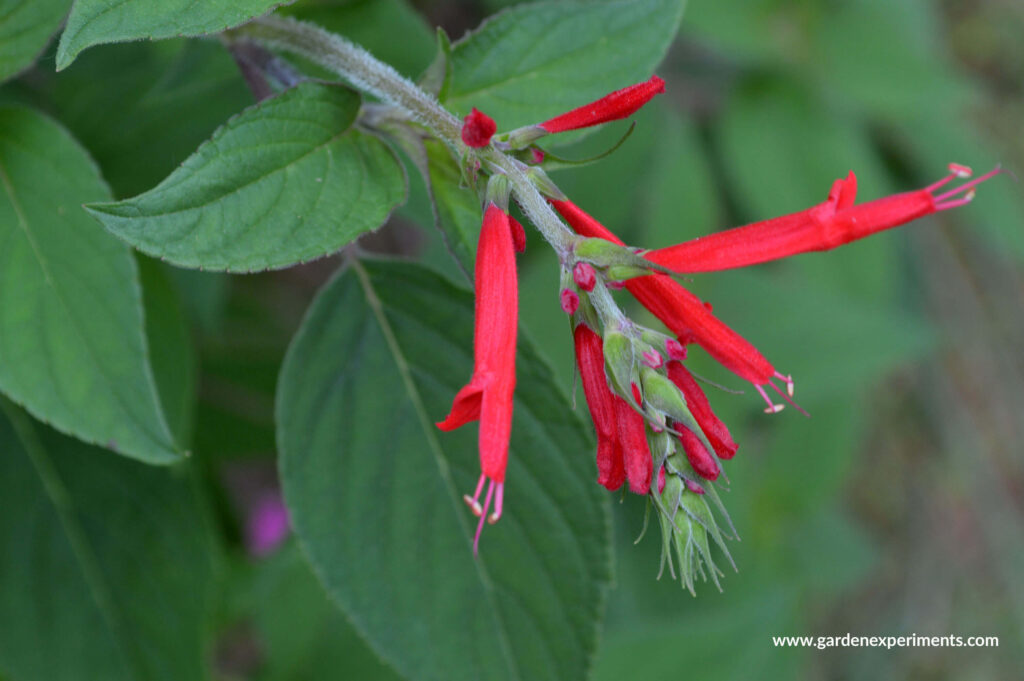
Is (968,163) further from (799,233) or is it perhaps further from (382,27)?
(799,233)

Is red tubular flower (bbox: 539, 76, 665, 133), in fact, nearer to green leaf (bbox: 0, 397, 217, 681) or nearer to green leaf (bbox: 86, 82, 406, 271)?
green leaf (bbox: 86, 82, 406, 271)

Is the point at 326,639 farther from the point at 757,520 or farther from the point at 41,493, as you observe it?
the point at 757,520

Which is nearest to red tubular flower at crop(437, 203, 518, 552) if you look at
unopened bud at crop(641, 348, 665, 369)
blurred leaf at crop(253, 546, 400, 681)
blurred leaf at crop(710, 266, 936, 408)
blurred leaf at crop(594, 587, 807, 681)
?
unopened bud at crop(641, 348, 665, 369)

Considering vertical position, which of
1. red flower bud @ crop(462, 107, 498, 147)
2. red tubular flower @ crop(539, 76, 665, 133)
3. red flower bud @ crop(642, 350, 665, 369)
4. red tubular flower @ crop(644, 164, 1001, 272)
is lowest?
red flower bud @ crop(642, 350, 665, 369)

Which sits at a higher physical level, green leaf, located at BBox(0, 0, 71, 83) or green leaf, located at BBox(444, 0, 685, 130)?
green leaf, located at BBox(0, 0, 71, 83)

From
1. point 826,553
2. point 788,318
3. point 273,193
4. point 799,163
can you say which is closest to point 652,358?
point 273,193

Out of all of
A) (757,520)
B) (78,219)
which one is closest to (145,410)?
(78,219)

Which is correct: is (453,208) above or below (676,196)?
above
